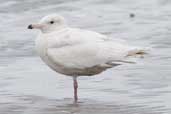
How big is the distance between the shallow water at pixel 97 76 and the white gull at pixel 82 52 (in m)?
0.34

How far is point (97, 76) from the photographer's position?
965cm

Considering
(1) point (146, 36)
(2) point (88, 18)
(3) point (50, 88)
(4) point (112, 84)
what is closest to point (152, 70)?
(4) point (112, 84)

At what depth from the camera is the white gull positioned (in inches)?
337

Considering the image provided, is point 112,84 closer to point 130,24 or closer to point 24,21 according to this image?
point 130,24

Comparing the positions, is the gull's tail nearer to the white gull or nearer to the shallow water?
the white gull

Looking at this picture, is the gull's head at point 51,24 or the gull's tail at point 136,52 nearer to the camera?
the gull's tail at point 136,52

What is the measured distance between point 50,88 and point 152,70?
1.34m

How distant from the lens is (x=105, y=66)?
28.3ft

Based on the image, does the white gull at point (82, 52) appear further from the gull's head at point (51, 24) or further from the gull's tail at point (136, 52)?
the gull's head at point (51, 24)

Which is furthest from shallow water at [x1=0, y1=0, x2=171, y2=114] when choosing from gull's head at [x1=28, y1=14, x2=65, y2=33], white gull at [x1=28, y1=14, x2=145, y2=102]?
gull's head at [x1=28, y1=14, x2=65, y2=33]

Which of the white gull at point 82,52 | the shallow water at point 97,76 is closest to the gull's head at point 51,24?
the white gull at point 82,52

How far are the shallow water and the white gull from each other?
0.34 metres

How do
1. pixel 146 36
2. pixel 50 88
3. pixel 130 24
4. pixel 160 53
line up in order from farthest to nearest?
pixel 130 24
pixel 146 36
pixel 160 53
pixel 50 88

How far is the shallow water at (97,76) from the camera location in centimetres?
827
